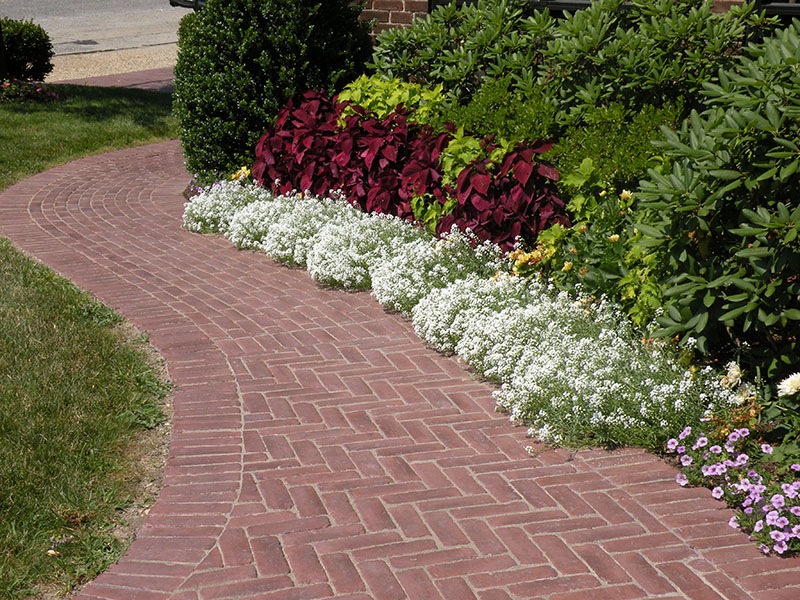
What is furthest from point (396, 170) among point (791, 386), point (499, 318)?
point (791, 386)

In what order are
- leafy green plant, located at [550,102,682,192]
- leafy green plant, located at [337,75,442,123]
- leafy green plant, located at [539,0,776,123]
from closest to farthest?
leafy green plant, located at [550,102,682,192]
leafy green plant, located at [539,0,776,123]
leafy green plant, located at [337,75,442,123]

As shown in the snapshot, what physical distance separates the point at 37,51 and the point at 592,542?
44.4 ft

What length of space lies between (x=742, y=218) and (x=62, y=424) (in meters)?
3.42

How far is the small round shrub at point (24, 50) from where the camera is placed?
46.3 ft

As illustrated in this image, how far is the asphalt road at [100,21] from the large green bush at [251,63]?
11727 millimetres

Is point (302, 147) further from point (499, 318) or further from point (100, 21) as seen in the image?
point (100, 21)

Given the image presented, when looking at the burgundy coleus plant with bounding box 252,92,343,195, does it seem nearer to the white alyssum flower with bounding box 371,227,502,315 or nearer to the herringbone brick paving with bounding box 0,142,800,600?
the white alyssum flower with bounding box 371,227,502,315

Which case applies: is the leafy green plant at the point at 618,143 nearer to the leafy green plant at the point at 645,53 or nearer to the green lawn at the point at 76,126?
the leafy green plant at the point at 645,53

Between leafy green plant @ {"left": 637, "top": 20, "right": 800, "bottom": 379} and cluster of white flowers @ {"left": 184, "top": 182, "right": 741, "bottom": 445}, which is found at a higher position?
leafy green plant @ {"left": 637, "top": 20, "right": 800, "bottom": 379}

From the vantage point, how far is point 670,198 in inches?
166

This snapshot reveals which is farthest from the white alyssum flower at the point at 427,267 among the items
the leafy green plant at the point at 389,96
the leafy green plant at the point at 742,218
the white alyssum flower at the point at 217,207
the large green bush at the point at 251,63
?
the large green bush at the point at 251,63

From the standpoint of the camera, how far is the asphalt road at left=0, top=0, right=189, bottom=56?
66.3ft

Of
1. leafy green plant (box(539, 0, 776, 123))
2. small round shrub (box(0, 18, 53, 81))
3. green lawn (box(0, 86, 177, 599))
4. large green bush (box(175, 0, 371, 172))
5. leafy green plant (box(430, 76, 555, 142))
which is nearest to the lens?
green lawn (box(0, 86, 177, 599))

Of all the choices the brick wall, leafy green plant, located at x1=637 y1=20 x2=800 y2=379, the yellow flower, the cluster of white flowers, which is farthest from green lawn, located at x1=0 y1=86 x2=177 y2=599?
the brick wall
